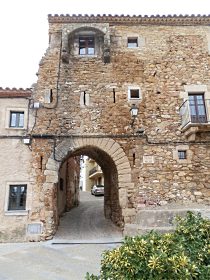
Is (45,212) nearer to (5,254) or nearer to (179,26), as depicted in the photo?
(5,254)

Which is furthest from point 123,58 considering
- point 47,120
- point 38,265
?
point 38,265

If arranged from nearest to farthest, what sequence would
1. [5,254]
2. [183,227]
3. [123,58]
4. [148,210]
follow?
[183,227] < [5,254] < [148,210] < [123,58]

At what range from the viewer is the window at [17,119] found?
31.6ft

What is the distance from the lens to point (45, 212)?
8.89m

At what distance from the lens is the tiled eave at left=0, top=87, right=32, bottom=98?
959 cm

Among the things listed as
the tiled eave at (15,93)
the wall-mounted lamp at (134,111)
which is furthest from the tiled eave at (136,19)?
the wall-mounted lamp at (134,111)

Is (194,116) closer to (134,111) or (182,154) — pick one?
(182,154)

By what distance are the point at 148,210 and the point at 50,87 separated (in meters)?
6.09

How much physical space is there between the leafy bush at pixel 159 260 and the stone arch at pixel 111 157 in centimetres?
558

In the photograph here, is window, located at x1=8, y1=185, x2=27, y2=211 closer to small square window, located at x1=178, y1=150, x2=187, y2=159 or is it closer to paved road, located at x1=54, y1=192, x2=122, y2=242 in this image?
paved road, located at x1=54, y1=192, x2=122, y2=242

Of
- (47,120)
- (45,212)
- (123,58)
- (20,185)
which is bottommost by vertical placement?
(45,212)

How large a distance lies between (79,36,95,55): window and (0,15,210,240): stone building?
0.14ft

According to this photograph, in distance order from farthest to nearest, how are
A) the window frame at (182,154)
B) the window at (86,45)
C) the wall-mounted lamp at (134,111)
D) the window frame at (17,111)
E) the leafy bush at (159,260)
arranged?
1. the window at (86,45)
2. the wall-mounted lamp at (134,111)
3. the window frame at (182,154)
4. the window frame at (17,111)
5. the leafy bush at (159,260)

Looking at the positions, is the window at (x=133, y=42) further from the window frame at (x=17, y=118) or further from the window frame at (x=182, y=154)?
the window frame at (x=17, y=118)
